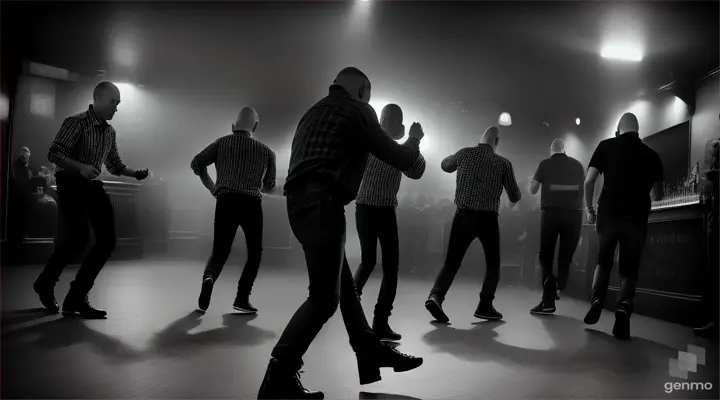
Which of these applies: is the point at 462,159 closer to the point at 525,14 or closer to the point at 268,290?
the point at 525,14

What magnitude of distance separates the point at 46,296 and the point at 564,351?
273cm

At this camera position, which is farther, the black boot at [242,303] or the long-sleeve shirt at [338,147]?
the black boot at [242,303]

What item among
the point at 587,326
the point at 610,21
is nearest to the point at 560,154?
the point at 610,21

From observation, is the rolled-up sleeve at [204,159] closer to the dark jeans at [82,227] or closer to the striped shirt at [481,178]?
the dark jeans at [82,227]

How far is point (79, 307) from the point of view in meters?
2.66

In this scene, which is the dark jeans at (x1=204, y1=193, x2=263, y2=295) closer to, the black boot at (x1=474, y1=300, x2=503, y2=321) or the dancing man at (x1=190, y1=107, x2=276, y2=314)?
the dancing man at (x1=190, y1=107, x2=276, y2=314)

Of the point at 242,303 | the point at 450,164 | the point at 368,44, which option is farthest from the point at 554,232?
the point at 242,303

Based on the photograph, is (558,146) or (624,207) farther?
(558,146)

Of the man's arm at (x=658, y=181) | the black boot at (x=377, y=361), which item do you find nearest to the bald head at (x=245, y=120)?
the black boot at (x=377, y=361)

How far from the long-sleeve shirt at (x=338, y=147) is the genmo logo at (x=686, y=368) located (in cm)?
143

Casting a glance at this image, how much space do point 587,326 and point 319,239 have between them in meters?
2.22

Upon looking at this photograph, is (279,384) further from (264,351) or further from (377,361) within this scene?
(264,351)

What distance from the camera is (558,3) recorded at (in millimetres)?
3275

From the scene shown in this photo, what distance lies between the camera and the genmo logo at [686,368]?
6.37ft
